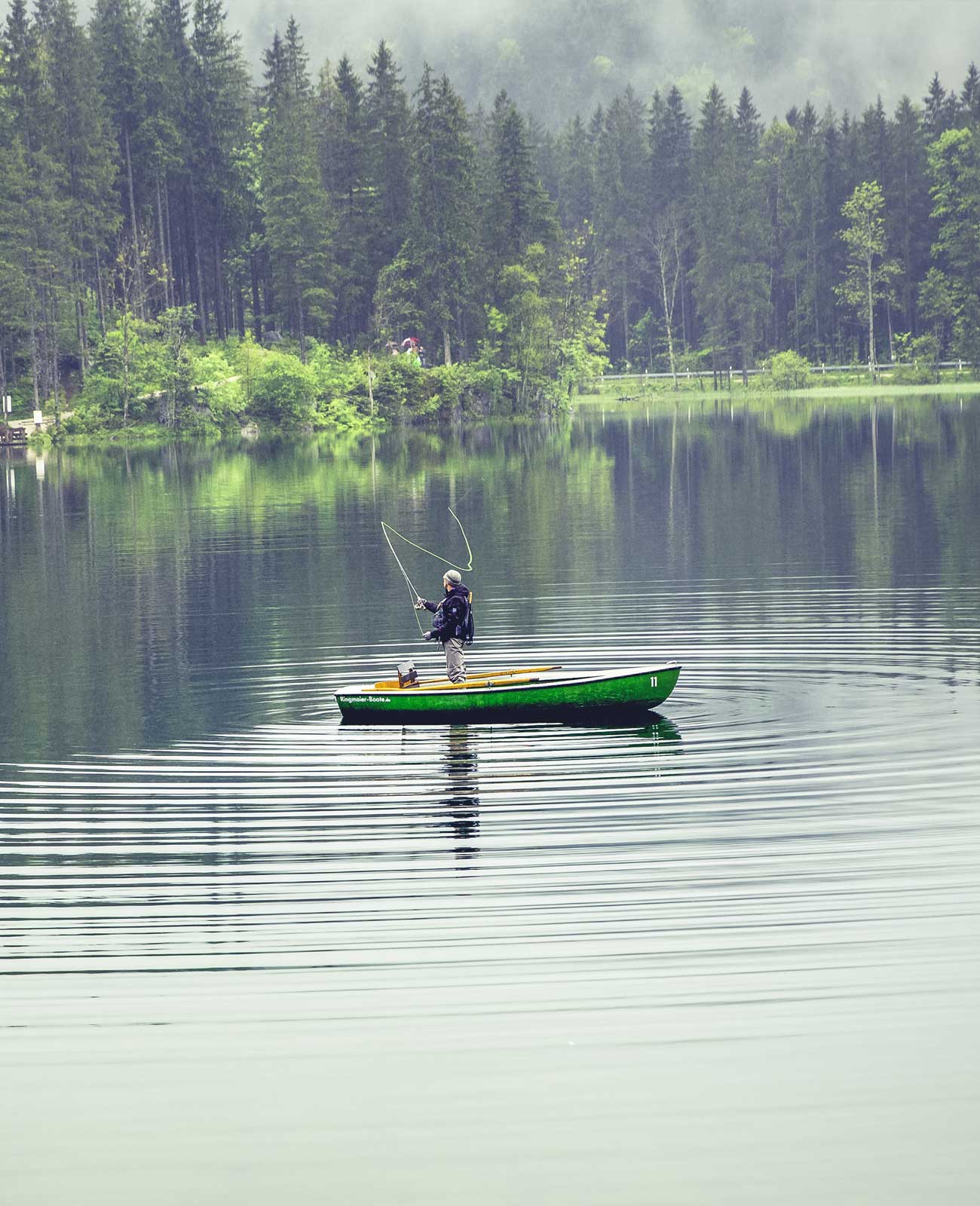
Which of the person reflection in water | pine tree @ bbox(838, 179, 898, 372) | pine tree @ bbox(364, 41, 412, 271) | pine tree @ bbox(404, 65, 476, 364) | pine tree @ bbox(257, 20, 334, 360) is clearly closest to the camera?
the person reflection in water

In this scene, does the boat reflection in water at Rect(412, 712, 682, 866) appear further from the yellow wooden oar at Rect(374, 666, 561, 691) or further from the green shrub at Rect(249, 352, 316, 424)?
the green shrub at Rect(249, 352, 316, 424)

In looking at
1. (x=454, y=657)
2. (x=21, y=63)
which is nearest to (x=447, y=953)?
(x=454, y=657)

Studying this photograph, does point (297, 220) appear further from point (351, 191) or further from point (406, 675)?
point (406, 675)

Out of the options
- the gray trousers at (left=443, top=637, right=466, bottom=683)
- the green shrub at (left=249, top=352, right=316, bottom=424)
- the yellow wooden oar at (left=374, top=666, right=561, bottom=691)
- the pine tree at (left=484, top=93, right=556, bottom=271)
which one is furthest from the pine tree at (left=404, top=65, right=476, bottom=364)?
the gray trousers at (left=443, top=637, right=466, bottom=683)

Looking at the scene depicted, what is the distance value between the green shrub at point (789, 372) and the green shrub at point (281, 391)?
54269mm

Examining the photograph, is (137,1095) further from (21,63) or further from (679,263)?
(679,263)

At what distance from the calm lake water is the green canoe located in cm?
30

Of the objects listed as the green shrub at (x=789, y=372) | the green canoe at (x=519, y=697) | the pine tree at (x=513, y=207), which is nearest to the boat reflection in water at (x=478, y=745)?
the green canoe at (x=519, y=697)

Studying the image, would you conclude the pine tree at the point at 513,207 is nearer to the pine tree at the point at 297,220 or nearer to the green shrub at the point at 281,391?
the pine tree at the point at 297,220

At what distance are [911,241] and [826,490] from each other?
109 meters

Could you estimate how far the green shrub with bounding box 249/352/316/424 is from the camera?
115 meters

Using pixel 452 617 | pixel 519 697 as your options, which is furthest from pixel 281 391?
pixel 519 697

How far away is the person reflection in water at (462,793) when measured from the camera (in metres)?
15.2

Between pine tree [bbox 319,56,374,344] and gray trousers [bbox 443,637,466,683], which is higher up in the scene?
pine tree [bbox 319,56,374,344]
